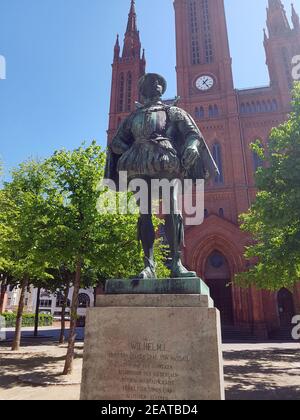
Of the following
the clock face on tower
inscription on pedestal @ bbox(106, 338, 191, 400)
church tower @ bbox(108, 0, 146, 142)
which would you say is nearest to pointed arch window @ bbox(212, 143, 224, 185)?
the clock face on tower

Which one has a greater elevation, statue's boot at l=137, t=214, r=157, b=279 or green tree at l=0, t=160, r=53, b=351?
green tree at l=0, t=160, r=53, b=351

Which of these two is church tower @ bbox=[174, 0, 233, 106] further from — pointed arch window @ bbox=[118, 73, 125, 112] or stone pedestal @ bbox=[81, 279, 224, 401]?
stone pedestal @ bbox=[81, 279, 224, 401]

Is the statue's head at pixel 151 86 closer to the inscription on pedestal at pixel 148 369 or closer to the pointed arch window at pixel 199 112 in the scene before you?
the inscription on pedestal at pixel 148 369

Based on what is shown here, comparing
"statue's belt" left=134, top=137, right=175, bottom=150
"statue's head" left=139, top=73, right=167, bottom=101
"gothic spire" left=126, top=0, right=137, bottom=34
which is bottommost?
"statue's belt" left=134, top=137, right=175, bottom=150

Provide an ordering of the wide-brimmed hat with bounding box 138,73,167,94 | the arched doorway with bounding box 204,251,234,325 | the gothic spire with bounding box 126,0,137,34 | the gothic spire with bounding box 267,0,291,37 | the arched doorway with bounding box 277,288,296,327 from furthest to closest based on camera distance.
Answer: the gothic spire with bounding box 126,0,137,34
the gothic spire with bounding box 267,0,291,37
the arched doorway with bounding box 204,251,234,325
the arched doorway with bounding box 277,288,296,327
the wide-brimmed hat with bounding box 138,73,167,94

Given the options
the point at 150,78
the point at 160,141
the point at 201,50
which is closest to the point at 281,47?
the point at 201,50

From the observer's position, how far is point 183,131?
4145 millimetres

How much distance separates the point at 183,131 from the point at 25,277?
15588mm

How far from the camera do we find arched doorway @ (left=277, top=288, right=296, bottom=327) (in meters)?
26.6

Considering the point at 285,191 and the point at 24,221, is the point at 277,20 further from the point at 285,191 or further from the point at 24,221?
the point at 24,221

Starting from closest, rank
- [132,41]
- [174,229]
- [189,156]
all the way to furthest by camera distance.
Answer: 1. [189,156]
2. [174,229]
3. [132,41]

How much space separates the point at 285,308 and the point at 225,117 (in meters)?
18.7

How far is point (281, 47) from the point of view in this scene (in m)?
35.8

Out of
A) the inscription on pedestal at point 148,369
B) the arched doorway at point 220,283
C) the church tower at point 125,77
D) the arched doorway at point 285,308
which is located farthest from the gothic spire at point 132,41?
the inscription on pedestal at point 148,369
